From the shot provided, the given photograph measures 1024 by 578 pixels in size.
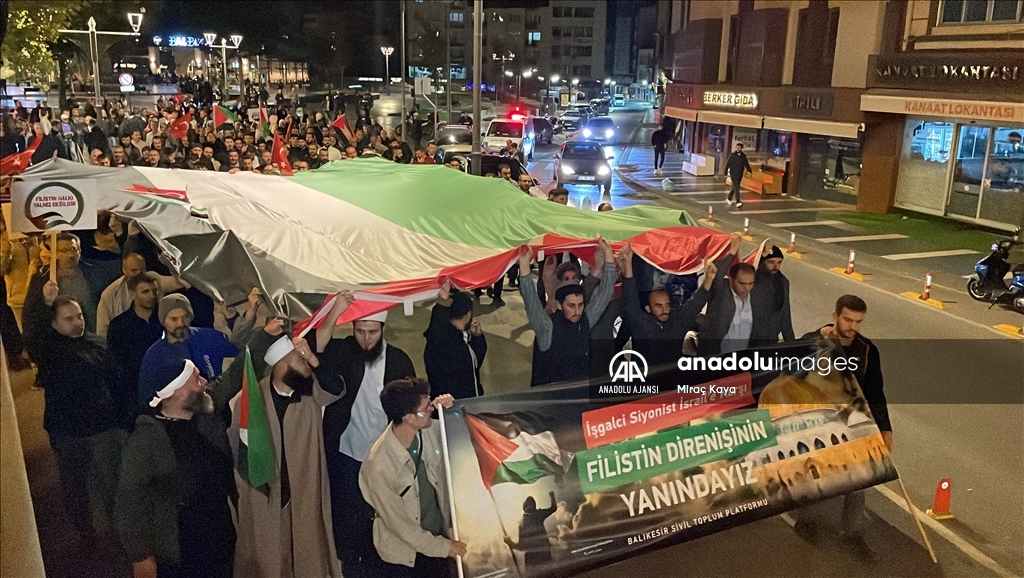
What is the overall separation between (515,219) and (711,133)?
2351 centimetres

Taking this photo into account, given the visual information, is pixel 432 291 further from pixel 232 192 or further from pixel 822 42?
pixel 822 42

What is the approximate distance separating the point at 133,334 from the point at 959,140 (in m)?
19.5

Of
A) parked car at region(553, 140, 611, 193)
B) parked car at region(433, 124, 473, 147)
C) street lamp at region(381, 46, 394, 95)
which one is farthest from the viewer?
street lamp at region(381, 46, 394, 95)

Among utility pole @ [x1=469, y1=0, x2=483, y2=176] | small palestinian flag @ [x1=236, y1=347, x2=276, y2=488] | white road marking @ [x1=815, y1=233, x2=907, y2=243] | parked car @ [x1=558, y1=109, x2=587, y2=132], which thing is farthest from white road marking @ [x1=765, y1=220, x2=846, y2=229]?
parked car @ [x1=558, y1=109, x2=587, y2=132]

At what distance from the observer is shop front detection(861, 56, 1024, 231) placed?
1728cm

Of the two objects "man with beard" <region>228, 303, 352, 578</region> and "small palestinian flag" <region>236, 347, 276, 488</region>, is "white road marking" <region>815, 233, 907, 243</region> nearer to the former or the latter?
"man with beard" <region>228, 303, 352, 578</region>

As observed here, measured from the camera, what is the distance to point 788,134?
2548cm

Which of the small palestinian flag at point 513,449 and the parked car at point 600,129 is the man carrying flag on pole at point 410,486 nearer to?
the small palestinian flag at point 513,449

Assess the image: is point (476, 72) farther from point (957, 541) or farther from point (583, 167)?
point (957, 541)

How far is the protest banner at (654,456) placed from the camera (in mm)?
4848

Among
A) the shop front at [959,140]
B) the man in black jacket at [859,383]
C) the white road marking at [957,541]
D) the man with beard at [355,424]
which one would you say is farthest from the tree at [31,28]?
the shop front at [959,140]

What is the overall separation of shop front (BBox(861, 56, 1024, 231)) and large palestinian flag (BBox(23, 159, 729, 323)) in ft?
40.2

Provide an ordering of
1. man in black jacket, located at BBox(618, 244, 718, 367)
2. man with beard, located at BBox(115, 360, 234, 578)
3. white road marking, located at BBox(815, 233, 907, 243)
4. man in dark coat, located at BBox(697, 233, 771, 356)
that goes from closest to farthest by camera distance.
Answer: man with beard, located at BBox(115, 360, 234, 578), man in black jacket, located at BBox(618, 244, 718, 367), man in dark coat, located at BBox(697, 233, 771, 356), white road marking, located at BBox(815, 233, 907, 243)

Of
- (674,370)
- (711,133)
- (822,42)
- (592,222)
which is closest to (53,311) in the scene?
(674,370)
